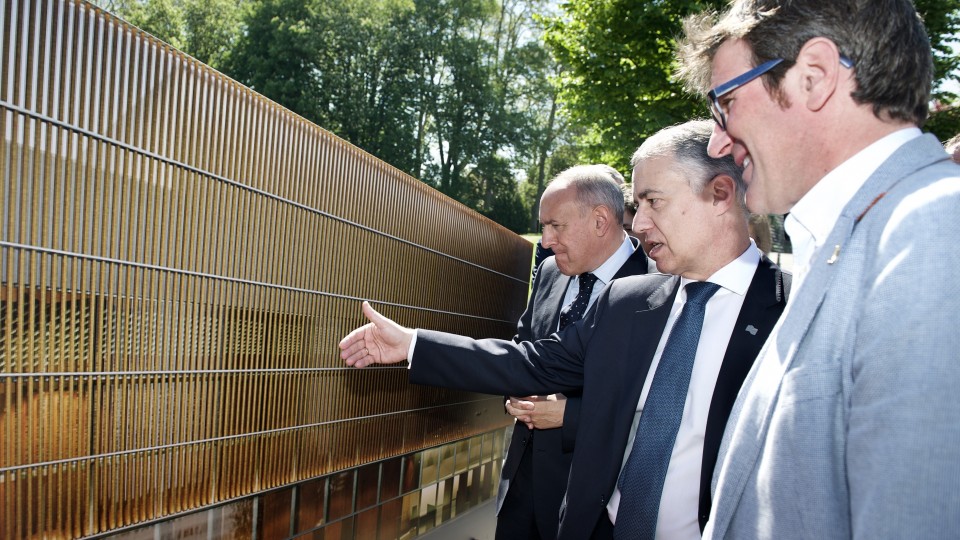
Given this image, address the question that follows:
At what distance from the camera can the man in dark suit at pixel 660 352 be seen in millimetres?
2799

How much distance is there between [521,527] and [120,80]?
2.87 metres

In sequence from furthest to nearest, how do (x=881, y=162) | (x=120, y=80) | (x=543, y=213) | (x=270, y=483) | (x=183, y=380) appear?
(x=543, y=213)
(x=270, y=483)
(x=183, y=380)
(x=120, y=80)
(x=881, y=162)

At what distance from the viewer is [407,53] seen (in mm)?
42625

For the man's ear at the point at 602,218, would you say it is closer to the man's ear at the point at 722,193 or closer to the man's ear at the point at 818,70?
the man's ear at the point at 722,193

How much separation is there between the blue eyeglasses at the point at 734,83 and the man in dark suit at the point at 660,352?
1.21 meters

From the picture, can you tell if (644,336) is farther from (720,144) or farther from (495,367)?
(720,144)

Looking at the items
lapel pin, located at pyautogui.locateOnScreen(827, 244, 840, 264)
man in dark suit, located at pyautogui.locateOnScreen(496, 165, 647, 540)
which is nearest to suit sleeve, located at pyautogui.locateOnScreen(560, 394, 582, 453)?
man in dark suit, located at pyautogui.locateOnScreen(496, 165, 647, 540)

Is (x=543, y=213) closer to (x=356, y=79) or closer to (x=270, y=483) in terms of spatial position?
(x=270, y=483)

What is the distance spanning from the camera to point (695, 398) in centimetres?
286

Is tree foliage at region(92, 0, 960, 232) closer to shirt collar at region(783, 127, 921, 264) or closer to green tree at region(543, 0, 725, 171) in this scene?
green tree at region(543, 0, 725, 171)

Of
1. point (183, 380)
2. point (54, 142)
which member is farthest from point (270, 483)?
point (54, 142)

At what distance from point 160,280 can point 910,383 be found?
255 cm

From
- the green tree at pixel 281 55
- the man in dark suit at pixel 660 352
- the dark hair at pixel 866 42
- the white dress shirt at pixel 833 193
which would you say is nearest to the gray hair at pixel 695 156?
the man in dark suit at pixel 660 352

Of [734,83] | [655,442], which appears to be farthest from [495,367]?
[734,83]
